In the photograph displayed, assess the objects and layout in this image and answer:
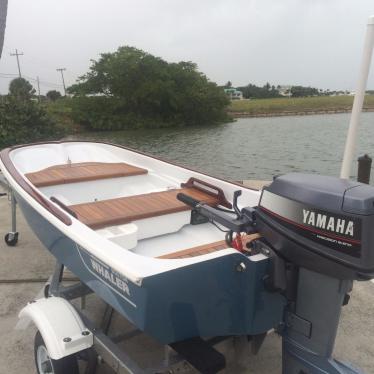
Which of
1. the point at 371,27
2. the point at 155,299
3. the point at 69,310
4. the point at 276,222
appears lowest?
the point at 69,310

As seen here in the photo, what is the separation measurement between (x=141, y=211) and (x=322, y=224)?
1453mm

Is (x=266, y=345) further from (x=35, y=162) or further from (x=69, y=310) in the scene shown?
(x=35, y=162)

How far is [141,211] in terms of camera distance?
2.73 meters

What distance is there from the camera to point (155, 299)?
159 cm

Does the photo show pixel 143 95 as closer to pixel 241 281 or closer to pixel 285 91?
pixel 241 281

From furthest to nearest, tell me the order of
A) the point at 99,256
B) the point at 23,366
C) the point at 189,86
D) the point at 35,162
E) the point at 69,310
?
the point at 189,86 → the point at 35,162 → the point at 23,366 → the point at 69,310 → the point at 99,256

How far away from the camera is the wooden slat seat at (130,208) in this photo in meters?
2.56

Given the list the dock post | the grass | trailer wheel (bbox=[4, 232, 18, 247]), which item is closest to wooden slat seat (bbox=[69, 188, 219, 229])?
trailer wheel (bbox=[4, 232, 18, 247])

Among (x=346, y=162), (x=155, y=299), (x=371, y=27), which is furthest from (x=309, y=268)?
(x=371, y=27)

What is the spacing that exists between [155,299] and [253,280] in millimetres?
398

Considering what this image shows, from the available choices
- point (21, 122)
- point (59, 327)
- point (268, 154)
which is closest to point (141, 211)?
point (59, 327)

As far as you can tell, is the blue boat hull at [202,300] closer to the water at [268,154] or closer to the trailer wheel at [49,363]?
the trailer wheel at [49,363]

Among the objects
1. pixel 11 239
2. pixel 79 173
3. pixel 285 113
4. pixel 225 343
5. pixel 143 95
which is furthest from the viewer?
pixel 285 113

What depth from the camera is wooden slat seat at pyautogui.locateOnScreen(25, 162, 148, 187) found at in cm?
341
